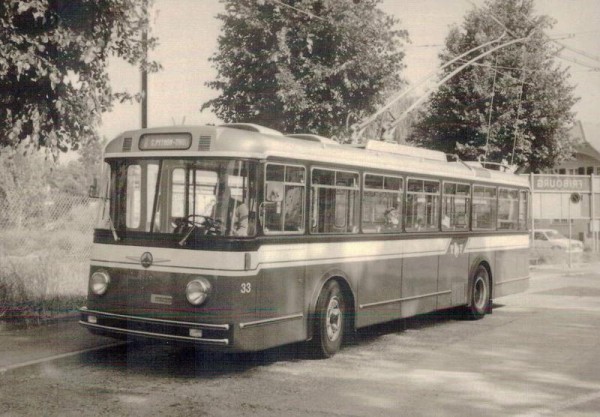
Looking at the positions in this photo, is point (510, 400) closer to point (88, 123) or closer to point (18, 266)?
point (88, 123)

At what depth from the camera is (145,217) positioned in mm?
8688

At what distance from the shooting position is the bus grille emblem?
849 centimetres

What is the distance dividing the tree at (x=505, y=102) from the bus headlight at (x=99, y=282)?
25.6m

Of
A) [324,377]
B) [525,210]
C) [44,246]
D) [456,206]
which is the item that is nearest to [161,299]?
[324,377]

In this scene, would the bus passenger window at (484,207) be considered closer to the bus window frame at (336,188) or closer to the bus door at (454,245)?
the bus door at (454,245)

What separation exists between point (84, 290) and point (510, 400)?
28.1 ft

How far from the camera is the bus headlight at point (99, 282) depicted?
28.8 feet

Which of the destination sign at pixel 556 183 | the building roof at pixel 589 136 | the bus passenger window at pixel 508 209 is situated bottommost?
the bus passenger window at pixel 508 209

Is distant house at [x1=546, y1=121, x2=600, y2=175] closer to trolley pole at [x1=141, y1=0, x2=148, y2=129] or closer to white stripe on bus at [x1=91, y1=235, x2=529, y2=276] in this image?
trolley pole at [x1=141, y1=0, x2=148, y2=129]

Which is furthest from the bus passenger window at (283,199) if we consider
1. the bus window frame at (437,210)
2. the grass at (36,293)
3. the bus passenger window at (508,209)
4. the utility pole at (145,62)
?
the bus passenger window at (508,209)

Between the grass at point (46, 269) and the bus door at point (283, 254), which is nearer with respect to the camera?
the bus door at point (283, 254)

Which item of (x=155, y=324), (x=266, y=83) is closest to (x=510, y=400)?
(x=155, y=324)

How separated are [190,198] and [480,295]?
754 centimetres

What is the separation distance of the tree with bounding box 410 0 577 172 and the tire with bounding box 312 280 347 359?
77.8ft
